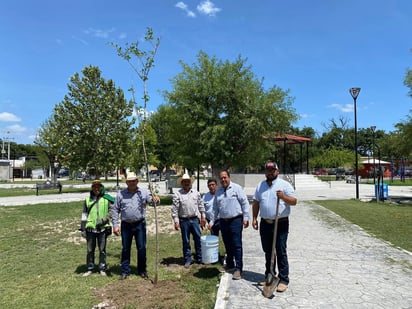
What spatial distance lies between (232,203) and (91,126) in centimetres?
2288

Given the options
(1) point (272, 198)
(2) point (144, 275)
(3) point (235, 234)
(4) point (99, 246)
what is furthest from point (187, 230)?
(1) point (272, 198)

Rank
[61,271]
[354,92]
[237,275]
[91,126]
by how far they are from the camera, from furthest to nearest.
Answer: [91,126] < [354,92] < [61,271] < [237,275]

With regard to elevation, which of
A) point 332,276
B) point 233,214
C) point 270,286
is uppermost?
point 233,214

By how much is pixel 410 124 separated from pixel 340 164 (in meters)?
37.3

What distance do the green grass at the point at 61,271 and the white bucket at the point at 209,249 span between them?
6.8 inches

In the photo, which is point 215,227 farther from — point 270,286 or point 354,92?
point 354,92

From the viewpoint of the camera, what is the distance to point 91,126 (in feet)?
87.2

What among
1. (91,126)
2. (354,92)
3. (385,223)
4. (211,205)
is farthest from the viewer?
(91,126)

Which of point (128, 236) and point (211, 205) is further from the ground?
point (211, 205)

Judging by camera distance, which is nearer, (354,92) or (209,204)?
(209,204)

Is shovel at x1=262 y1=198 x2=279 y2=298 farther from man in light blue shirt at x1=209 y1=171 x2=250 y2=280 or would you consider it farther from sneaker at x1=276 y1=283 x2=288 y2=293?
man in light blue shirt at x1=209 y1=171 x2=250 y2=280

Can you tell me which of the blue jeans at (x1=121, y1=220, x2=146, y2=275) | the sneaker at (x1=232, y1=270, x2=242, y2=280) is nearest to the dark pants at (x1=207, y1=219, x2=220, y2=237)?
the sneaker at (x1=232, y1=270, x2=242, y2=280)

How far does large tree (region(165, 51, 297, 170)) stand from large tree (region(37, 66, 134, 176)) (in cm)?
991

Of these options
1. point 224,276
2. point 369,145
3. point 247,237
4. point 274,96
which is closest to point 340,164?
point 369,145
